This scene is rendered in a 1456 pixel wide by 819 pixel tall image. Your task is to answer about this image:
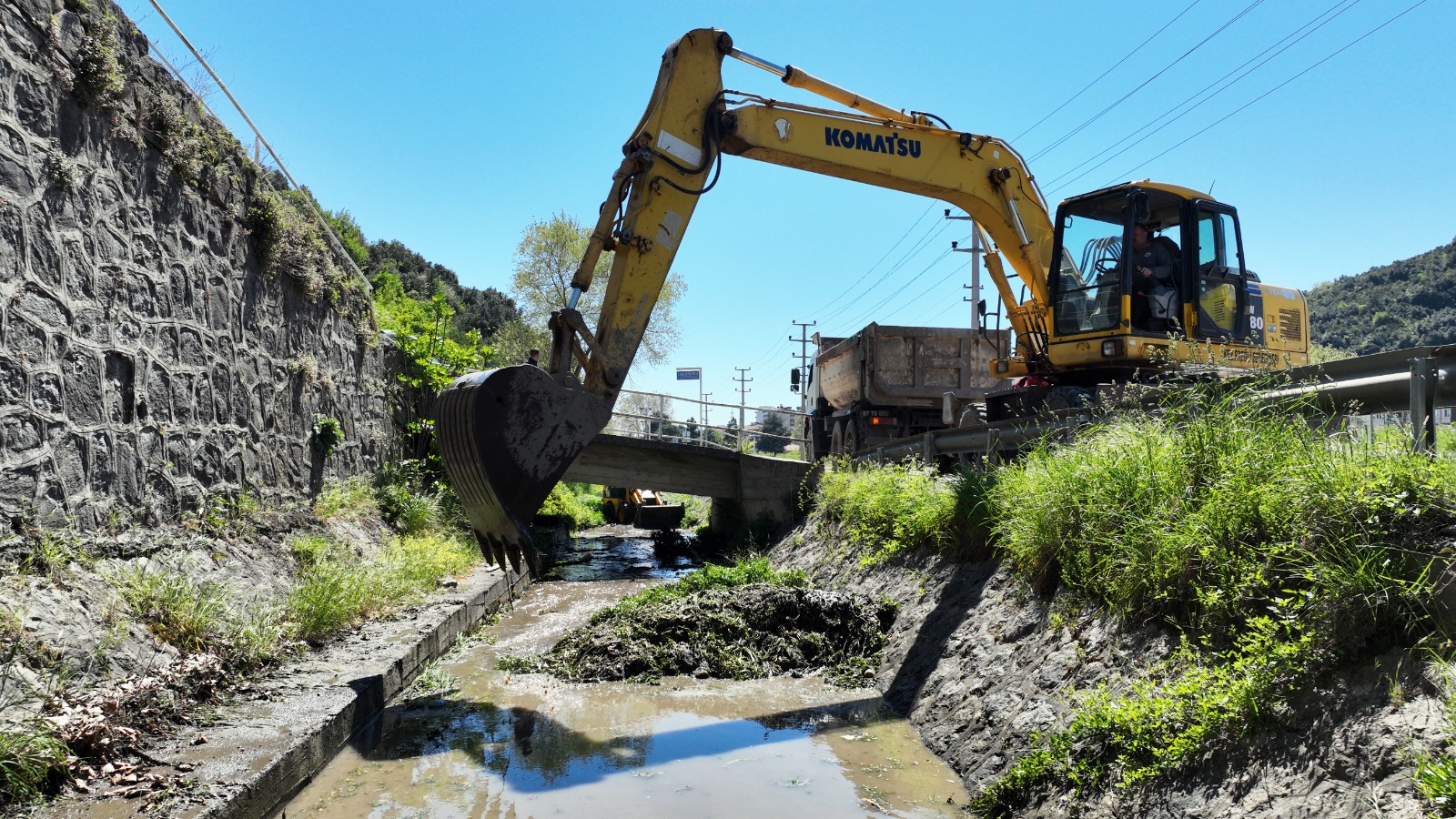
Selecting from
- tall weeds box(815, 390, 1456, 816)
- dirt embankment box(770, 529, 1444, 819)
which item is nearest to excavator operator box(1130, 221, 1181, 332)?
dirt embankment box(770, 529, 1444, 819)

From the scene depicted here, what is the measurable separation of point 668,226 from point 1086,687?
4.94m

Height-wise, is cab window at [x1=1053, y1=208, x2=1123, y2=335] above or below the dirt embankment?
above

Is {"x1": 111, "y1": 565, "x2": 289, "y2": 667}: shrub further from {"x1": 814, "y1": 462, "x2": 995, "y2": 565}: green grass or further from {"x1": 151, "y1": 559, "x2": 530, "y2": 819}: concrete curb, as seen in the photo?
{"x1": 814, "y1": 462, "x2": 995, "y2": 565}: green grass

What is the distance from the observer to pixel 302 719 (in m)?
5.45

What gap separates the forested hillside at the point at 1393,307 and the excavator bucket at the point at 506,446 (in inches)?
2631

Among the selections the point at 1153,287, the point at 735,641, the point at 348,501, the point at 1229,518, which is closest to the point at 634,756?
the point at 735,641

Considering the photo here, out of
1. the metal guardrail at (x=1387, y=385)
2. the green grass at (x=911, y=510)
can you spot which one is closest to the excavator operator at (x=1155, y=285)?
the green grass at (x=911, y=510)

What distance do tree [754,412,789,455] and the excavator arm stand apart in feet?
32.9

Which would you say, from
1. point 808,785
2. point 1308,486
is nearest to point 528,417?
point 808,785

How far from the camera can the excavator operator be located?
969 centimetres

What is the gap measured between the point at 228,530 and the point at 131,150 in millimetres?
3214

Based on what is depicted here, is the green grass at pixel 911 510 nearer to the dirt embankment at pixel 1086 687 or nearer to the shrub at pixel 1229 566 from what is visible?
the dirt embankment at pixel 1086 687

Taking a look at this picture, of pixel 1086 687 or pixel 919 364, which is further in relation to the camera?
pixel 919 364

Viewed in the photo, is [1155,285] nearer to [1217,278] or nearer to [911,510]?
[1217,278]
